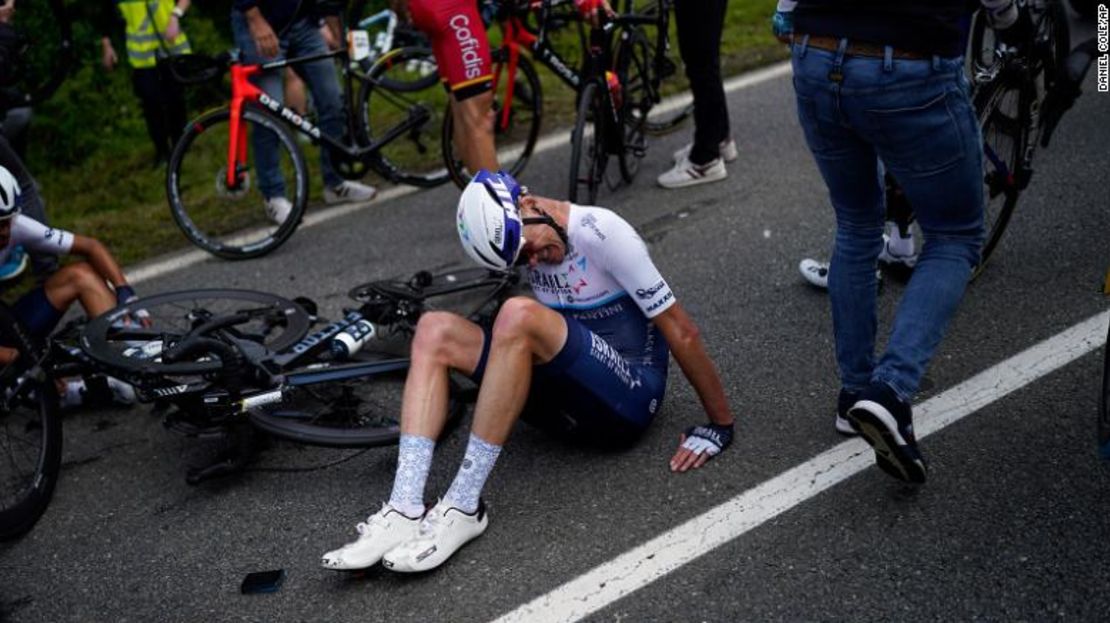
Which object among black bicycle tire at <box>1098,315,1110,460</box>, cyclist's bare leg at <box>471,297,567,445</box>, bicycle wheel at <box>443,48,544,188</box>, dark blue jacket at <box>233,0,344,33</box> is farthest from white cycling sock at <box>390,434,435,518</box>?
dark blue jacket at <box>233,0,344,33</box>

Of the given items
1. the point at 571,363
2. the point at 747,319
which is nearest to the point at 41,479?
the point at 571,363

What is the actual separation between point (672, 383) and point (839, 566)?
133 cm

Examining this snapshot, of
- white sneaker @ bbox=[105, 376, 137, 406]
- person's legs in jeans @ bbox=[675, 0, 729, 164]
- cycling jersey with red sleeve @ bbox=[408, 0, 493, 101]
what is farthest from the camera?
person's legs in jeans @ bbox=[675, 0, 729, 164]

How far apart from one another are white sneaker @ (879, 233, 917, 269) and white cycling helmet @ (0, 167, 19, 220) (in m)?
3.49

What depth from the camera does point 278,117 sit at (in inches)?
259

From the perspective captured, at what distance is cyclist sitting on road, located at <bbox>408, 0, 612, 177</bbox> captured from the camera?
5.80 m

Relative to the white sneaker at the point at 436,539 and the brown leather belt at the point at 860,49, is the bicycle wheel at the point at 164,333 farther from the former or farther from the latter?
the brown leather belt at the point at 860,49

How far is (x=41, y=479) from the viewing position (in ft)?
14.3

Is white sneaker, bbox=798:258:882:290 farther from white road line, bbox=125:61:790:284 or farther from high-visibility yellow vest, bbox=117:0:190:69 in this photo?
high-visibility yellow vest, bbox=117:0:190:69

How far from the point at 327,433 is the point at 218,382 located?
423 mm

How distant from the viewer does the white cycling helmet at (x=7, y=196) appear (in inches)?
174

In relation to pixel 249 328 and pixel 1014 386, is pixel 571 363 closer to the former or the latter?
pixel 1014 386

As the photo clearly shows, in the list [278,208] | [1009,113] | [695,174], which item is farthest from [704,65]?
[278,208]

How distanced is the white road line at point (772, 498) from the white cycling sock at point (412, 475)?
49cm
